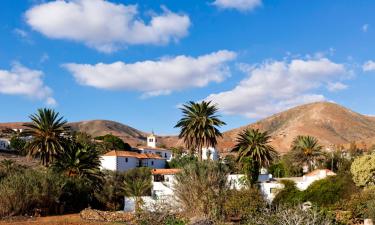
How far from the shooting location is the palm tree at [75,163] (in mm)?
46266

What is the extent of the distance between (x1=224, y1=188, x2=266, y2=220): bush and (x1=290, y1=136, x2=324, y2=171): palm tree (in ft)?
140

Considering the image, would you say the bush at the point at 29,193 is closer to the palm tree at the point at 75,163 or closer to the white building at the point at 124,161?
the palm tree at the point at 75,163

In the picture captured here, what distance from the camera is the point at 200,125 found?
5653 cm

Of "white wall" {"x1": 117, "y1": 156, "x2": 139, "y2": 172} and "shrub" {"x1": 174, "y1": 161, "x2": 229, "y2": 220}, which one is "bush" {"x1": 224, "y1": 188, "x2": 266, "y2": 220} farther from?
"white wall" {"x1": 117, "y1": 156, "x2": 139, "y2": 172}

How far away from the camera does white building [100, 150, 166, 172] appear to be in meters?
86.4

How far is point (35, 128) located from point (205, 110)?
20334 millimetres

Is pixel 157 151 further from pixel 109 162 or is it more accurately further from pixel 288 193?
pixel 288 193

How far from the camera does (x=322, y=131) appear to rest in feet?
631

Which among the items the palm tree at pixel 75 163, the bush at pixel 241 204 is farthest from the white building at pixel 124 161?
the bush at pixel 241 204

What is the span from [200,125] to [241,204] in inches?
1083

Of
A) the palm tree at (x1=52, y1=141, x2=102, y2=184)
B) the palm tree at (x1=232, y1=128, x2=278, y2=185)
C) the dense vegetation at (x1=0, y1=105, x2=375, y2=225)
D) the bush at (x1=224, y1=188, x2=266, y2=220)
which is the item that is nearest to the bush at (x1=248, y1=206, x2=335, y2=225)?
the dense vegetation at (x1=0, y1=105, x2=375, y2=225)

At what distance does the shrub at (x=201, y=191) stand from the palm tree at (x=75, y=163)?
1994cm

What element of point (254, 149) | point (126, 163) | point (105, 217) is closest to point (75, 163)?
point (105, 217)

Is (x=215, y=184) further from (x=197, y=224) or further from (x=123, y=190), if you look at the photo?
(x=123, y=190)
